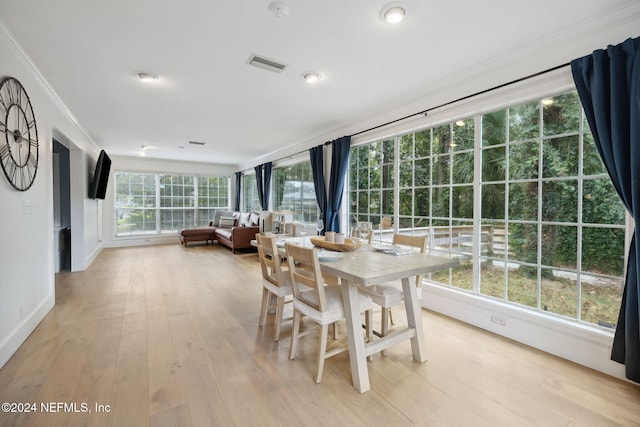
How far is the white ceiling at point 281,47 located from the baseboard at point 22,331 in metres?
2.38

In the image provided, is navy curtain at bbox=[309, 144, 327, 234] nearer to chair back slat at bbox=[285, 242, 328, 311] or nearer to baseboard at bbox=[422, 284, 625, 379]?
baseboard at bbox=[422, 284, 625, 379]

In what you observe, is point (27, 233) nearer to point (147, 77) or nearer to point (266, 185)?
point (147, 77)

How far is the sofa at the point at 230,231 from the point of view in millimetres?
6832

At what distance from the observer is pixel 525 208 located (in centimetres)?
259

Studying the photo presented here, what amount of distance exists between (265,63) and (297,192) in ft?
12.8

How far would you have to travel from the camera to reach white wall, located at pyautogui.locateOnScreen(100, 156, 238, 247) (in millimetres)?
7715

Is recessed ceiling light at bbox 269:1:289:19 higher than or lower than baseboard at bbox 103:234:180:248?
higher

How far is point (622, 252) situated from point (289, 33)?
3.00m

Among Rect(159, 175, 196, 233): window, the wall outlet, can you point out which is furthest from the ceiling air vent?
Rect(159, 175, 196, 233): window

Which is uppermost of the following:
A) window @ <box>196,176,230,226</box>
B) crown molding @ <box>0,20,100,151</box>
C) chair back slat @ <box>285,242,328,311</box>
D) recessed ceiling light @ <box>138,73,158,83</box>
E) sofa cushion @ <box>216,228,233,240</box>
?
recessed ceiling light @ <box>138,73,158,83</box>

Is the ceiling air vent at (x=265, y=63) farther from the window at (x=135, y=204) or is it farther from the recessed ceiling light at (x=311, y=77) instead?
the window at (x=135, y=204)

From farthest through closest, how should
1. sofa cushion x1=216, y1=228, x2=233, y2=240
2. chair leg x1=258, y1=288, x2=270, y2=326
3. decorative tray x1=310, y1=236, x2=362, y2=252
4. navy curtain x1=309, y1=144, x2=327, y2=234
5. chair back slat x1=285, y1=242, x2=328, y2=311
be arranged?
sofa cushion x1=216, y1=228, x2=233, y2=240, navy curtain x1=309, y1=144, x2=327, y2=234, chair leg x1=258, y1=288, x2=270, y2=326, decorative tray x1=310, y1=236, x2=362, y2=252, chair back slat x1=285, y1=242, x2=328, y2=311

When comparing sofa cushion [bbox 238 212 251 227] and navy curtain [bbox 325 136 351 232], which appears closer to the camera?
navy curtain [bbox 325 136 351 232]

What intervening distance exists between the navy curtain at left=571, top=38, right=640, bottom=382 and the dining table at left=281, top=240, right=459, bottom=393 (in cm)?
111
